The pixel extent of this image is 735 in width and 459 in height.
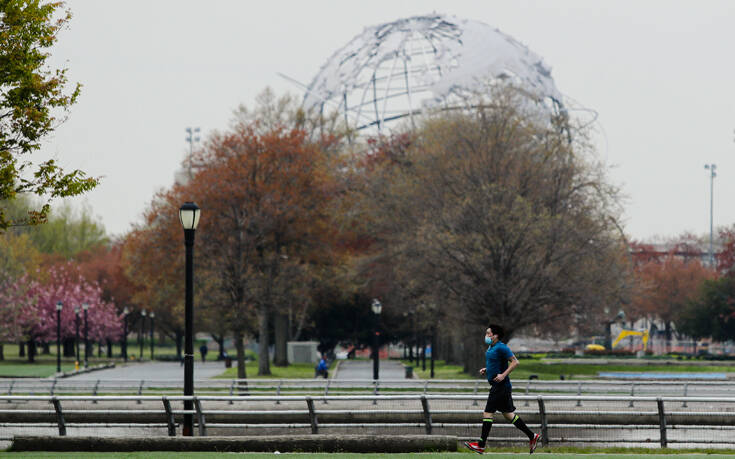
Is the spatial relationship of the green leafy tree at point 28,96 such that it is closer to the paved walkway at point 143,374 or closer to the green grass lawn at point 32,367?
the paved walkway at point 143,374

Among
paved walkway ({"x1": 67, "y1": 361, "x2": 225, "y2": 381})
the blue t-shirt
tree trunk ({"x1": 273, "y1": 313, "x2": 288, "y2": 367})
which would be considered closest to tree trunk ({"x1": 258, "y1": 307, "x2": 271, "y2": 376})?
paved walkway ({"x1": 67, "y1": 361, "x2": 225, "y2": 381})

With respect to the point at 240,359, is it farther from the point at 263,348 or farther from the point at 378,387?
the point at 378,387

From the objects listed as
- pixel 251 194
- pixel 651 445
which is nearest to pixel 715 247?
pixel 251 194

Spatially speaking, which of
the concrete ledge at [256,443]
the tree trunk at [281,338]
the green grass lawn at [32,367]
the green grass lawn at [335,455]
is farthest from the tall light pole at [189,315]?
the green grass lawn at [32,367]

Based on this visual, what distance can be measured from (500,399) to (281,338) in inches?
1932

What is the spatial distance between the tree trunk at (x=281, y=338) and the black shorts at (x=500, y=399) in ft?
155

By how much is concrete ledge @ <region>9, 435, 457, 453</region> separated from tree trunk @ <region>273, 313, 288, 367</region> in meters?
46.1

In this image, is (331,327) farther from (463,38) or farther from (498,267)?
(498,267)

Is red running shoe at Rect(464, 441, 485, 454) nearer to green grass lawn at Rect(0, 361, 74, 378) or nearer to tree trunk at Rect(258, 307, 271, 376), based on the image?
tree trunk at Rect(258, 307, 271, 376)

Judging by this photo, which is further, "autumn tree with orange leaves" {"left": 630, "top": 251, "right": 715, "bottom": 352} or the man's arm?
"autumn tree with orange leaves" {"left": 630, "top": 251, "right": 715, "bottom": 352}

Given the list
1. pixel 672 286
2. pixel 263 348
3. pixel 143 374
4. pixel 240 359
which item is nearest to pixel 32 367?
pixel 143 374

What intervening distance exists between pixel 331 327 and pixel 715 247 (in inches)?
3626

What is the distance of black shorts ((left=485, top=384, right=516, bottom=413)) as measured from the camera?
1451 cm

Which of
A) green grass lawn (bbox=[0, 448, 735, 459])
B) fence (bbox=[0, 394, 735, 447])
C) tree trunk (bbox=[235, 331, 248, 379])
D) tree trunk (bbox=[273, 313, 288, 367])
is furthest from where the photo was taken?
tree trunk (bbox=[273, 313, 288, 367])
